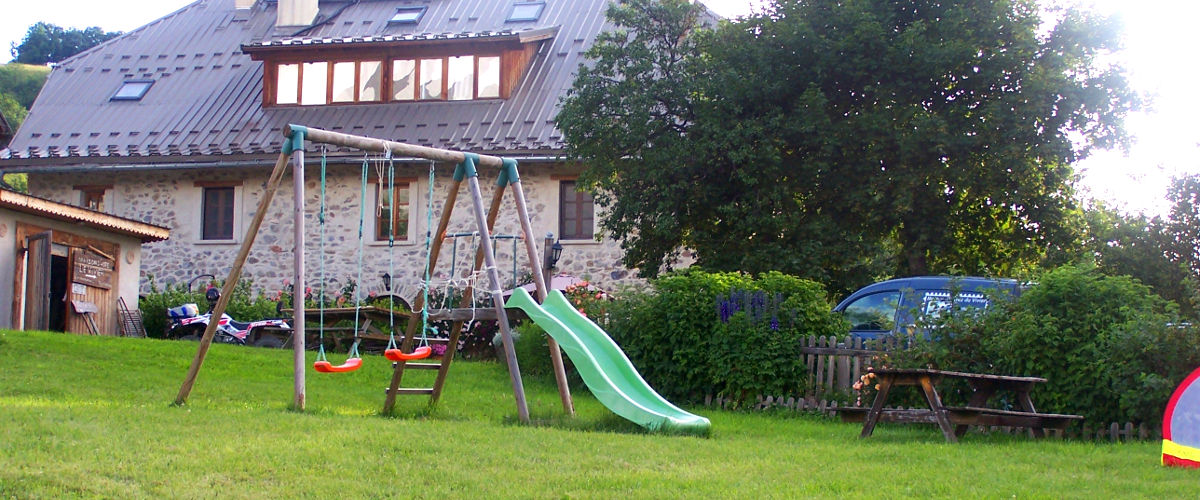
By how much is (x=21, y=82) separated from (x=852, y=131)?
61102 mm

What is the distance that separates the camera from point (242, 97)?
27.0 meters

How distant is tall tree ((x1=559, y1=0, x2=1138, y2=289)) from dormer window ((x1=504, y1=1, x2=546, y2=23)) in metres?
9.49

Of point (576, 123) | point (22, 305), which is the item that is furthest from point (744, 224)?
point (22, 305)

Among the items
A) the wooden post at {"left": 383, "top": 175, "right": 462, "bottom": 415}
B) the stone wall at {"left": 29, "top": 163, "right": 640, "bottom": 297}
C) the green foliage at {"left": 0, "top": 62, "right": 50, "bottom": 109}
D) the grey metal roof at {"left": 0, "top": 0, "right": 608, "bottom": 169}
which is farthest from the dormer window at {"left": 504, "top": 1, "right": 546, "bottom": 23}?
the green foliage at {"left": 0, "top": 62, "right": 50, "bottom": 109}

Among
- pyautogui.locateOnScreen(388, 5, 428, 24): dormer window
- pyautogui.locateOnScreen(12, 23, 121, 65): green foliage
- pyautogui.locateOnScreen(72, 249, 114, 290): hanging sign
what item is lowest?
pyautogui.locateOnScreen(72, 249, 114, 290): hanging sign

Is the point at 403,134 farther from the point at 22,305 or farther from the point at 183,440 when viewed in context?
the point at 183,440

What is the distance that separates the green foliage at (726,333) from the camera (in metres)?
13.0

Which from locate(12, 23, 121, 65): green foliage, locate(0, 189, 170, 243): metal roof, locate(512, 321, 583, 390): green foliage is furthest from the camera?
locate(12, 23, 121, 65): green foliage

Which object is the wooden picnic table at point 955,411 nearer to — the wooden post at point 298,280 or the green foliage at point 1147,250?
the wooden post at point 298,280

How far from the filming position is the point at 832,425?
448 inches

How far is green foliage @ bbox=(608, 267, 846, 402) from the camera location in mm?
12984

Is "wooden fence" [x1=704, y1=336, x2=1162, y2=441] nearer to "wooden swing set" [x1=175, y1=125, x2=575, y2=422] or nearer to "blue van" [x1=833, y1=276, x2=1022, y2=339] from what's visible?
"blue van" [x1=833, y1=276, x2=1022, y2=339]

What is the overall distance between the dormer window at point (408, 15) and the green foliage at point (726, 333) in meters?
16.0

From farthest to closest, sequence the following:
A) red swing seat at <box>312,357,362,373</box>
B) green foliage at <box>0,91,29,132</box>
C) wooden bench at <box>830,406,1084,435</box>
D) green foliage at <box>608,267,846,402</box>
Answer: green foliage at <box>0,91,29,132</box>
green foliage at <box>608,267,846,402</box>
wooden bench at <box>830,406,1084,435</box>
red swing seat at <box>312,357,362,373</box>
